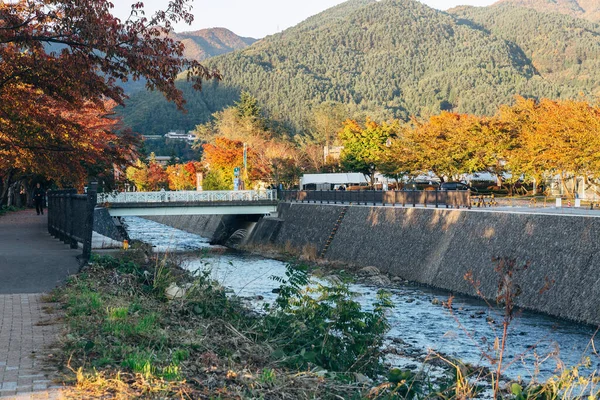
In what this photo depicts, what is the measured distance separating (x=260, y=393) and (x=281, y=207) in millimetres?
45461

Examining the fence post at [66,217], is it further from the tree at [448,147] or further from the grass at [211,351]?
the tree at [448,147]

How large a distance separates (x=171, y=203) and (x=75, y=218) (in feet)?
92.5

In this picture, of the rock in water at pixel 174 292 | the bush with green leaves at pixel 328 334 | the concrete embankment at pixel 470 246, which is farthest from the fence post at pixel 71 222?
the concrete embankment at pixel 470 246

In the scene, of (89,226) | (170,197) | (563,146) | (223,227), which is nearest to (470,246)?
(563,146)

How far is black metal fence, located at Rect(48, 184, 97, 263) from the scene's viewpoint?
1511cm

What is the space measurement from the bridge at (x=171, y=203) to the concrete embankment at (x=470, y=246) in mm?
4616

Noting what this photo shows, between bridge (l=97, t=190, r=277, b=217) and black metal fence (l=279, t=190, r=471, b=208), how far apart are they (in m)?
5.48

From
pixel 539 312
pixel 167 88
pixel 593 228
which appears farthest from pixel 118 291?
pixel 593 228

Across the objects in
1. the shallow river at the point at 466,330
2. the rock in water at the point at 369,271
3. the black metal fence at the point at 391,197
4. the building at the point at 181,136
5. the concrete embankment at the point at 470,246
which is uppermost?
the building at the point at 181,136

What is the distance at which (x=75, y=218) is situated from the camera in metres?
18.3

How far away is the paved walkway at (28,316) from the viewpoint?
666 cm

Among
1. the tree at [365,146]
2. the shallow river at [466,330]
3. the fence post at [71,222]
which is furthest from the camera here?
the tree at [365,146]

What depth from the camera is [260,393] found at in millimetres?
6598

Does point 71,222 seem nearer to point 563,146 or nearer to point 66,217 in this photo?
point 66,217
